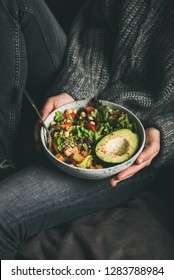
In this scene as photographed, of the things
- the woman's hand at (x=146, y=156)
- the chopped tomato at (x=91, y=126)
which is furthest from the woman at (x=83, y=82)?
the chopped tomato at (x=91, y=126)

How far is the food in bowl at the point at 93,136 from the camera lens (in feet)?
2.75

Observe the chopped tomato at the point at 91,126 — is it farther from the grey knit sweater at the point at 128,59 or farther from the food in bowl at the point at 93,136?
the grey knit sweater at the point at 128,59

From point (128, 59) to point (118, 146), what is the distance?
0.28 metres

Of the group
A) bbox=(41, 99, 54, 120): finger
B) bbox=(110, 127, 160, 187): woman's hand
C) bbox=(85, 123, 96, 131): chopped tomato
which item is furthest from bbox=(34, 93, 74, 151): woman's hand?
bbox=(110, 127, 160, 187): woman's hand

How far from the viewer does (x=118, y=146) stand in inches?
33.8

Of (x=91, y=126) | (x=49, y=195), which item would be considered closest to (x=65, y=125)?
(x=91, y=126)

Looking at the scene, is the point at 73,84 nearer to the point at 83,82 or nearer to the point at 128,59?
the point at 83,82

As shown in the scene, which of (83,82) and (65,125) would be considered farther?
(83,82)

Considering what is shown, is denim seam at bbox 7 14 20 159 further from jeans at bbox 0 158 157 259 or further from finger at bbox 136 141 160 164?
finger at bbox 136 141 160 164

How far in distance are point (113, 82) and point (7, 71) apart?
0.98 feet

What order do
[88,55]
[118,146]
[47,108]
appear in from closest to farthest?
[118,146] → [47,108] → [88,55]

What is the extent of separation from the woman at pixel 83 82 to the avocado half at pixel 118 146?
0.11 feet

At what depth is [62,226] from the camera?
0.98 meters

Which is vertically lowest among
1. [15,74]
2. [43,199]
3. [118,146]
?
[43,199]
